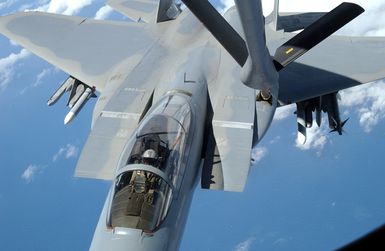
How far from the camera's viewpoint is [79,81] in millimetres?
13859

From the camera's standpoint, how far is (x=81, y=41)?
14078mm

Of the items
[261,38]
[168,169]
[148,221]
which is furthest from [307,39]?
[148,221]

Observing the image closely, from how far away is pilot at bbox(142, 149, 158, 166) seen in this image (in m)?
7.17

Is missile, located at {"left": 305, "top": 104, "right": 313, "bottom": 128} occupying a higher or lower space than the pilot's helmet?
lower

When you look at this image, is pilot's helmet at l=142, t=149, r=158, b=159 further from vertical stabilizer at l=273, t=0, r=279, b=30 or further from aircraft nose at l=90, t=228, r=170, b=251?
vertical stabilizer at l=273, t=0, r=279, b=30

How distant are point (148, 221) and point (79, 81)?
8.21 metres

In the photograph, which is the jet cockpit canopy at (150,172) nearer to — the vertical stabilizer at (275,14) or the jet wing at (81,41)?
the jet wing at (81,41)

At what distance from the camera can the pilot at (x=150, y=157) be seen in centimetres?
717

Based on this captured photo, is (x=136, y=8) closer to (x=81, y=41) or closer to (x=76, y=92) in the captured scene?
(x=81, y=41)

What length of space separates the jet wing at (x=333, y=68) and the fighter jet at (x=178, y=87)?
0.03 metres

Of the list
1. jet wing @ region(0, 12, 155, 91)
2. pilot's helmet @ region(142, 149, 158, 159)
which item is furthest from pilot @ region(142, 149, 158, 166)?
jet wing @ region(0, 12, 155, 91)

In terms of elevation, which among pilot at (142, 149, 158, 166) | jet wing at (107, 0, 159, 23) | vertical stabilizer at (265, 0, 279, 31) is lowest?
jet wing at (107, 0, 159, 23)

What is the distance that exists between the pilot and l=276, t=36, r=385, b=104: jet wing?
16.8ft

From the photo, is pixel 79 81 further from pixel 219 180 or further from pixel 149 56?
pixel 219 180
